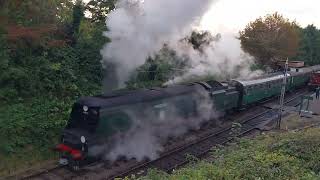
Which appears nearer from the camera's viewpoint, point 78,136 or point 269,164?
point 269,164

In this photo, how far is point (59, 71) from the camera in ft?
67.9

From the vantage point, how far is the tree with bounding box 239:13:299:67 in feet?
126

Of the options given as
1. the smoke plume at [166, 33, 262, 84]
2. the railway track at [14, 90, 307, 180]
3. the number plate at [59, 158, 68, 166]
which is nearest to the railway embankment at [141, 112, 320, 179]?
the railway track at [14, 90, 307, 180]

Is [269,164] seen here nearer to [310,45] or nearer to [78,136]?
[78,136]

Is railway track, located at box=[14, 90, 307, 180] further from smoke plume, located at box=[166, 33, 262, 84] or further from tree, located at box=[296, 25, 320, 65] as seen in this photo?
tree, located at box=[296, 25, 320, 65]

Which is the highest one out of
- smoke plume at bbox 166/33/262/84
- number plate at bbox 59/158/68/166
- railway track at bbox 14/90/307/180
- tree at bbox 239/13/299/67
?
tree at bbox 239/13/299/67

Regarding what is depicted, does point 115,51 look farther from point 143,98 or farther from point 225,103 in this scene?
point 225,103

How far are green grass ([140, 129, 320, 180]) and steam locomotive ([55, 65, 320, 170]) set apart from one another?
531 centimetres

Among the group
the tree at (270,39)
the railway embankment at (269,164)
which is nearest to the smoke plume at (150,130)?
the railway embankment at (269,164)

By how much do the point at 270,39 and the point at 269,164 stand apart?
3094cm

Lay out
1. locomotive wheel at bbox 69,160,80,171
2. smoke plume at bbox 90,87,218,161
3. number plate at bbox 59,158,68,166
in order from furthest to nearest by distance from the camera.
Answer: smoke plume at bbox 90,87,218,161
number plate at bbox 59,158,68,166
locomotive wheel at bbox 69,160,80,171

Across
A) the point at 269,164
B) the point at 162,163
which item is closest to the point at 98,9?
the point at 162,163

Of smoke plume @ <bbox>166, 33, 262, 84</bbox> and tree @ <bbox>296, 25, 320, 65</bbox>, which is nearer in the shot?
smoke plume @ <bbox>166, 33, 262, 84</bbox>

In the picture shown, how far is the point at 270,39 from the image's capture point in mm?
38844
